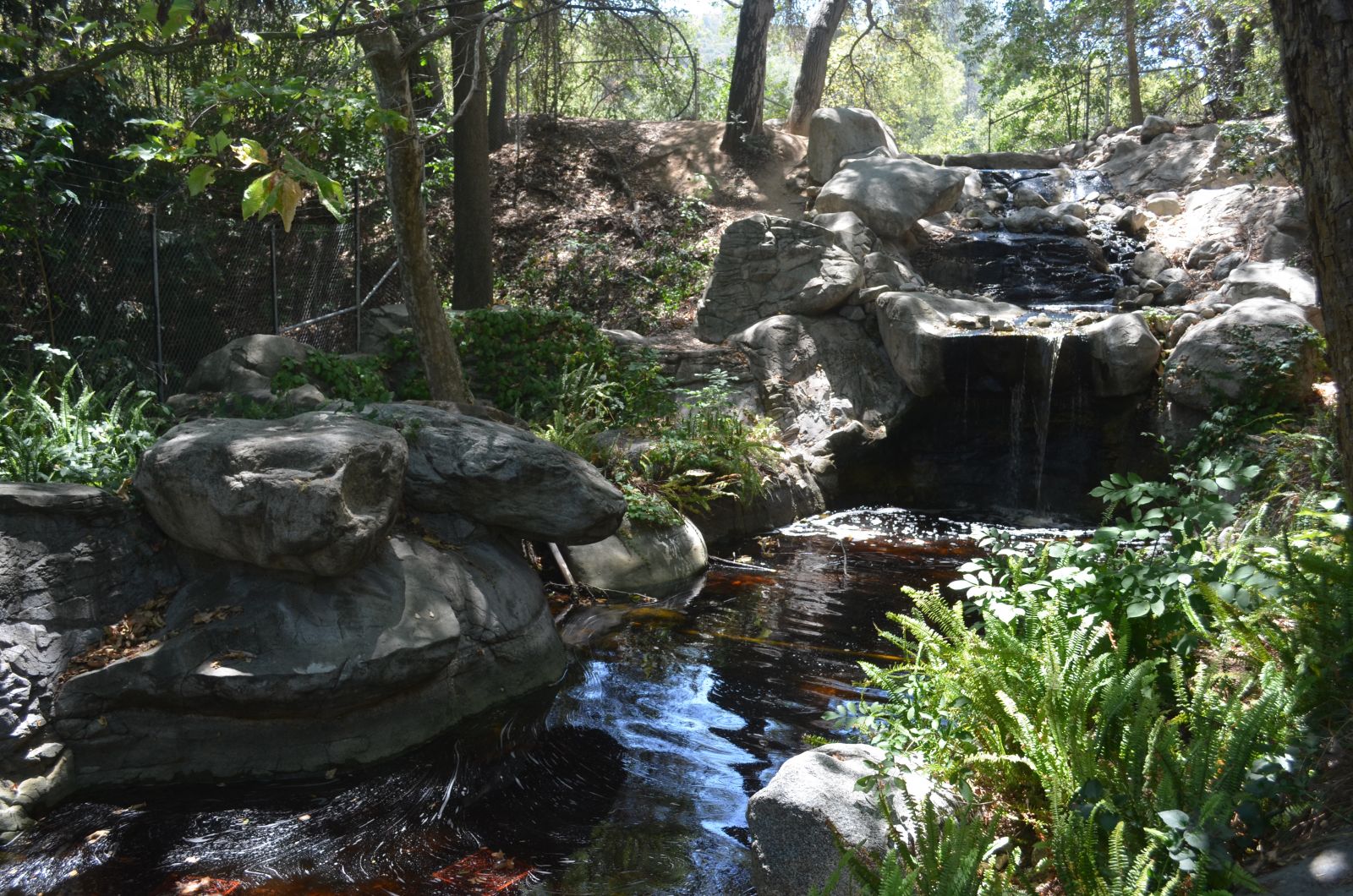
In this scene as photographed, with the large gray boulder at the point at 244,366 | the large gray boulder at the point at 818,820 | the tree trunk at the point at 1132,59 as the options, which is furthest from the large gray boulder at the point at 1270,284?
the large gray boulder at the point at 244,366

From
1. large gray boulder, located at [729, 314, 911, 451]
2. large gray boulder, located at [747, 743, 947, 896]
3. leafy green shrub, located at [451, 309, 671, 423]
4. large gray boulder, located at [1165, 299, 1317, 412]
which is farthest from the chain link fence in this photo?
large gray boulder, located at [1165, 299, 1317, 412]

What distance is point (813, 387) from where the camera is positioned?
10984 millimetres

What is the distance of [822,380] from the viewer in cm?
1106

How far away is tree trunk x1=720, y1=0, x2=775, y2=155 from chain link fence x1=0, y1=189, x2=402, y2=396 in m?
7.03

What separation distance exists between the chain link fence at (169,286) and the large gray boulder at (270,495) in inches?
132

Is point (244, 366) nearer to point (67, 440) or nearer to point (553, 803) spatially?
point (67, 440)

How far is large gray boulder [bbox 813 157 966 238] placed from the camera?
44.6ft

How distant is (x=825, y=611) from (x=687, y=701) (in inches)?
69.4

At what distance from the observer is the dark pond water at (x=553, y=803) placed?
12.7 ft

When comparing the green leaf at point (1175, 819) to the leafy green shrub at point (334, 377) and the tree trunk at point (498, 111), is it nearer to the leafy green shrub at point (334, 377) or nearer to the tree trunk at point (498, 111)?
the leafy green shrub at point (334, 377)

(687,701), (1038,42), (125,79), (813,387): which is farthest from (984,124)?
(687,701)

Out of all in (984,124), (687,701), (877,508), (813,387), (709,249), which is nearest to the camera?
(687,701)

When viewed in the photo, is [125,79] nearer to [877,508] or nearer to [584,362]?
[584,362]

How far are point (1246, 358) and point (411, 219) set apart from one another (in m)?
6.84
